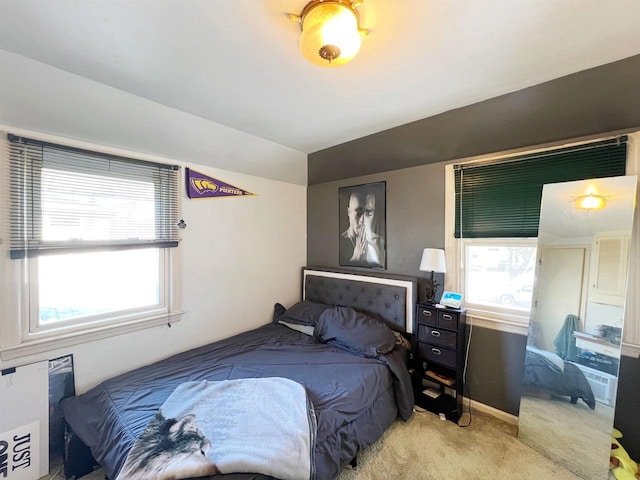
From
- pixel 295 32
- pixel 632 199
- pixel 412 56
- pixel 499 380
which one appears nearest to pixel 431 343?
pixel 499 380

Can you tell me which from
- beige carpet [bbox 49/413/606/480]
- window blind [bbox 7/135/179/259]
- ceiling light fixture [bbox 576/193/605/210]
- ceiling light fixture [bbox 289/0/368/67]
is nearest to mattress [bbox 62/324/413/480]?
beige carpet [bbox 49/413/606/480]

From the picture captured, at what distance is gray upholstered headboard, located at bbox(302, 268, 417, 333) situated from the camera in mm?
2469

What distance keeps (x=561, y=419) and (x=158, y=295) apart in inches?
125

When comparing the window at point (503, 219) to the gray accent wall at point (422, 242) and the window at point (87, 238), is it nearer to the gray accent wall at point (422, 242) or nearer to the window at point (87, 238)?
the gray accent wall at point (422, 242)

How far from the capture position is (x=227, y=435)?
1242mm

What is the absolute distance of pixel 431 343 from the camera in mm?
2182

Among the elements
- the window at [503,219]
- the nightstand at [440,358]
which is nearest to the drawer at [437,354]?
the nightstand at [440,358]

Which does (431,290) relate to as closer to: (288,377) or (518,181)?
(518,181)

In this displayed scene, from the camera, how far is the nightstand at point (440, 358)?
2.07 meters

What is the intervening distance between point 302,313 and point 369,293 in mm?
777

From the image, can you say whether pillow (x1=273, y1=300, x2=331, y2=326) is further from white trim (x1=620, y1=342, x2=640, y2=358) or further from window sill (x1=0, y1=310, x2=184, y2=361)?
white trim (x1=620, y1=342, x2=640, y2=358)

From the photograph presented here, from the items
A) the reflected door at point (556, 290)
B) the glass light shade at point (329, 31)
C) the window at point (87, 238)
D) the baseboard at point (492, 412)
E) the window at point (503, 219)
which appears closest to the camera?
the glass light shade at point (329, 31)

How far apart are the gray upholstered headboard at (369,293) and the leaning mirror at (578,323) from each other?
93 cm

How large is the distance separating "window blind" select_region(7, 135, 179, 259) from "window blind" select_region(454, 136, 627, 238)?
258 centimetres
